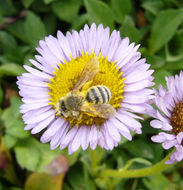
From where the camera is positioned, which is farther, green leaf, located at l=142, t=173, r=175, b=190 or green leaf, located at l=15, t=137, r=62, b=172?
green leaf, located at l=142, t=173, r=175, b=190

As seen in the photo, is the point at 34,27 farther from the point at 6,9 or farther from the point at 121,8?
the point at 121,8

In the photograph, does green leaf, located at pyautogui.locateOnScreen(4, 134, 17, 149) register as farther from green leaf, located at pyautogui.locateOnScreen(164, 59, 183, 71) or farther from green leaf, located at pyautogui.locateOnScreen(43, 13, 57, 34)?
green leaf, located at pyautogui.locateOnScreen(164, 59, 183, 71)

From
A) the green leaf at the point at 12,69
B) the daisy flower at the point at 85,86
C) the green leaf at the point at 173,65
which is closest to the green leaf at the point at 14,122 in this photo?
the green leaf at the point at 12,69

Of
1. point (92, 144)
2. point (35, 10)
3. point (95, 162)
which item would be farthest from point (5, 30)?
point (92, 144)

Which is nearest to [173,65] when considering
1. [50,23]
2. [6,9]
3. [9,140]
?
[50,23]

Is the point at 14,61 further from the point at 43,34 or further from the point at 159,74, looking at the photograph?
the point at 159,74

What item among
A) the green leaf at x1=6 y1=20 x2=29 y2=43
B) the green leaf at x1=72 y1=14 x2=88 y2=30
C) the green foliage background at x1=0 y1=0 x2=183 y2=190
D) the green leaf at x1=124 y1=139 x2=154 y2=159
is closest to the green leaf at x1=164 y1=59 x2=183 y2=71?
the green foliage background at x1=0 y1=0 x2=183 y2=190

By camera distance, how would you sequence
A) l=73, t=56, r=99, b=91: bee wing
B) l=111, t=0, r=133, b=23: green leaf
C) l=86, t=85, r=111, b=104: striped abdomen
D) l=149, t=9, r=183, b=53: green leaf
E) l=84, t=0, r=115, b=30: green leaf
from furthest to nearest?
l=111, t=0, r=133, b=23: green leaf → l=149, t=9, r=183, b=53: green leaf → l=84, t=0, r=115, b=30: green leaf → l=73, t=56, r=99, b=91: bee wing → l=86, t=85, r=111, b=104: striped abdomen
